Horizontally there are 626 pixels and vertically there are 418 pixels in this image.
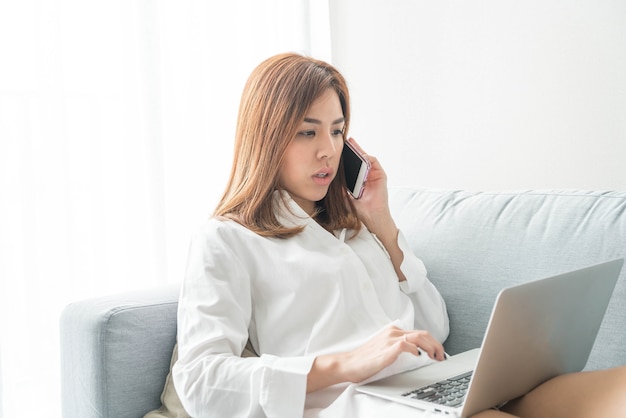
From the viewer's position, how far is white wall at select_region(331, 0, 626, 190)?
77.7 inches

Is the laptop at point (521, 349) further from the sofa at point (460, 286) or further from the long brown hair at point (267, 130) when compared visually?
the long brown hair at point (267, 130)

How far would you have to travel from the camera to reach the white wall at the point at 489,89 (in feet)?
6.48

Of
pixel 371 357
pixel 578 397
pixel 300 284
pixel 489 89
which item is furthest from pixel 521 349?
pixel 489 89

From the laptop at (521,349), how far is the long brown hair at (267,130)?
44cm

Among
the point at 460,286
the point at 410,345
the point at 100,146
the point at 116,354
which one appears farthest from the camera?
the point at 100,146

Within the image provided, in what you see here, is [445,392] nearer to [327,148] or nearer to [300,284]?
[300,284]

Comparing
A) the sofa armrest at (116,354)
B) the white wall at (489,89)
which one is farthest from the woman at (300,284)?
the white wall at (489,89)

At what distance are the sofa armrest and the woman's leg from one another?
2.26 feet

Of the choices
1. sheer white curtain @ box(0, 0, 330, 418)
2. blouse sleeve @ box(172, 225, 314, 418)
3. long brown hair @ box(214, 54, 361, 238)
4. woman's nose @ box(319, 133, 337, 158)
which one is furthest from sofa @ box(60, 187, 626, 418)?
sheer white curtain @ box(0, 0, 330, 418)

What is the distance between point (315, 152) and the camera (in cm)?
156

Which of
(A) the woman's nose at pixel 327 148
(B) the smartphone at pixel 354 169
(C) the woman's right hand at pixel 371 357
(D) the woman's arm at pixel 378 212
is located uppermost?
(A) the woman's nose at pixel 327 148

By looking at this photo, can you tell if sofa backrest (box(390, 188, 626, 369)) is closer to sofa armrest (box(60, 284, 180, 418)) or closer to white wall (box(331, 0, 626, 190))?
white wall (box(331, 0, 626, 190))

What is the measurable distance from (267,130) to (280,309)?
0.37 metres

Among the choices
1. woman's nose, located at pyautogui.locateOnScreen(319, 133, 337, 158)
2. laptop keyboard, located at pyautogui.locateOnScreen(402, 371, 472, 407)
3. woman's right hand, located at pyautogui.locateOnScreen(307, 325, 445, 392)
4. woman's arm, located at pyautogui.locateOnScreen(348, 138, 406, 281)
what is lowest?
laptop keyboard, located at pyautogui.locateOnScreen(402, 371, 472, 407)
